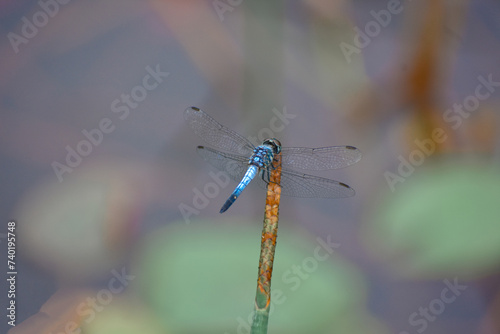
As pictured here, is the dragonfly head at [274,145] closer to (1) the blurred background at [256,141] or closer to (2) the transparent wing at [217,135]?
(2) the transparent wing at [217,135]

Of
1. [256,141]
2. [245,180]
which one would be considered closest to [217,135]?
[245,180]

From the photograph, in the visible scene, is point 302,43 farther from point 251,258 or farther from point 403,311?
point 403,311

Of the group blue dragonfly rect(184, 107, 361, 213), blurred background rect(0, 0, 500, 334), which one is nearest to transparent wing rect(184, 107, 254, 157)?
blue dragonfly rect(184, 107, 361, 213)

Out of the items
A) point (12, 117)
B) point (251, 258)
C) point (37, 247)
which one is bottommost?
point (37, 247)

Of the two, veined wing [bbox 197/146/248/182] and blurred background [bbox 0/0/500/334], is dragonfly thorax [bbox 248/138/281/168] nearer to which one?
veined wing [bbox 197/146/248/182]

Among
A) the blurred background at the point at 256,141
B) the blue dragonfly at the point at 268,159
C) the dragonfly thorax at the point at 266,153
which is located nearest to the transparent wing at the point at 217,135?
the blue dragonfly at the point at 268,159

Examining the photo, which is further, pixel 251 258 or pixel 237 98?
pixel 237 98

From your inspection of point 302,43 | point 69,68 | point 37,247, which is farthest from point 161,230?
point 302,43
